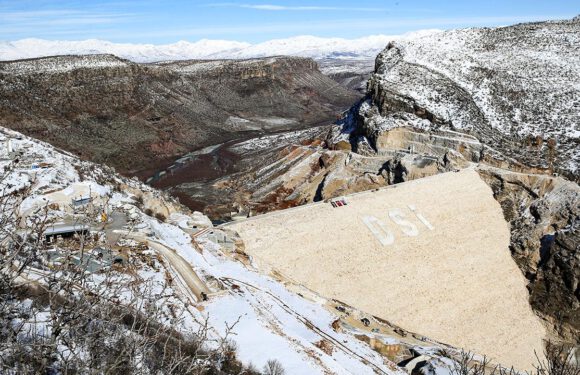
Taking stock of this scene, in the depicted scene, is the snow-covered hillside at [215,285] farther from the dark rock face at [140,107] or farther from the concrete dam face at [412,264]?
the dark rock face at [140,107]

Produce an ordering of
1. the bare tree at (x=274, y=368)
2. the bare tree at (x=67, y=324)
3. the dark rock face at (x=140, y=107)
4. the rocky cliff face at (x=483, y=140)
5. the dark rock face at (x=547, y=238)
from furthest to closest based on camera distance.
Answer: the dark rock face at (x=140, y=107), the rocky cliff face at (x=483, y=140), the dark rock face at (x=547, y=238), the bare tree at (x=274, y=368), the bare tree at (x=67, y=324)

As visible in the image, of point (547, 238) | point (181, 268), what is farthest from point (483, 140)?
point (181, 268)

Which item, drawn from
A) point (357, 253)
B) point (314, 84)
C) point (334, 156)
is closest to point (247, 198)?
point (334, 156)

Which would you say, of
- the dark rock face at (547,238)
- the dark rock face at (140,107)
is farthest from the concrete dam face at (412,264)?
the dark rock face at (140,107)

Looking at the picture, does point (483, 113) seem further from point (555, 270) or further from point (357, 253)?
point (357, 253)

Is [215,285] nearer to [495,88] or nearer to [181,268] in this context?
[181,268]
